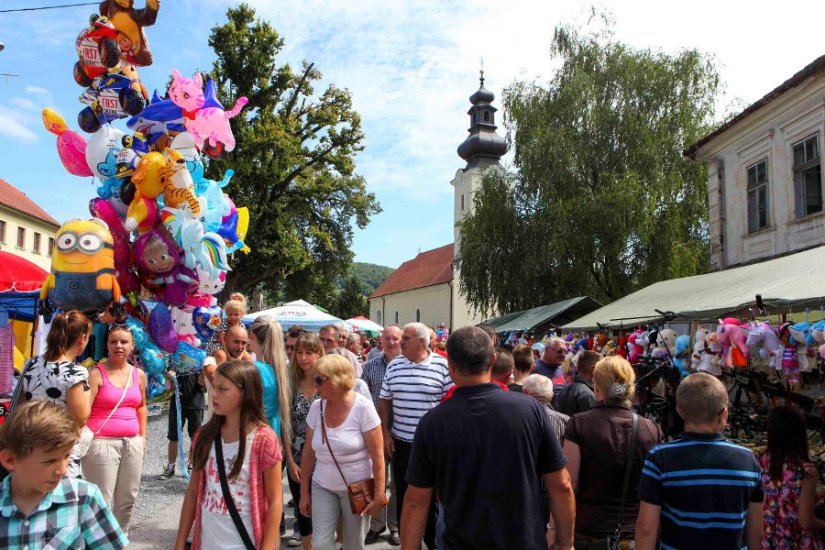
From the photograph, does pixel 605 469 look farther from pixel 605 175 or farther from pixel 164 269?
pixel 605 175

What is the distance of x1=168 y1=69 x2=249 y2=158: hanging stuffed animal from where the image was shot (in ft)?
26.5

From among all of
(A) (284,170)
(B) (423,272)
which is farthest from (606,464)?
(B) (423,272)

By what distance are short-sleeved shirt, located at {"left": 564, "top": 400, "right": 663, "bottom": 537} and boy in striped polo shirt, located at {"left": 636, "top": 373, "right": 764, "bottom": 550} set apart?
0.47 meters

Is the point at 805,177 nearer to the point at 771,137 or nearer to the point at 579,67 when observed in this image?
the point at 771,137

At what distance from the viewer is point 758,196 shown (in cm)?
1433

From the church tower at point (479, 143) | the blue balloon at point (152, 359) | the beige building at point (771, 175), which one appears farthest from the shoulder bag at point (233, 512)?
the church tower at point (479, 143)

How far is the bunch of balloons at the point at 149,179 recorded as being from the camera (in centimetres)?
792

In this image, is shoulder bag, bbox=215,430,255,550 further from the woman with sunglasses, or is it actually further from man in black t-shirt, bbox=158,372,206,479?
man in black t-shirt, bbox=158,372,206,479

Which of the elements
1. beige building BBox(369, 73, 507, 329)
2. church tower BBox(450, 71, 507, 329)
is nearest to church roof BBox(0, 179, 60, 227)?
beige building BBox(369, 73, 507, 329)

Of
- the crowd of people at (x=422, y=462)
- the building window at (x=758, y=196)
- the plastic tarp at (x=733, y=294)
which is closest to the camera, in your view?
the crowd of people at (x=422, y=462)

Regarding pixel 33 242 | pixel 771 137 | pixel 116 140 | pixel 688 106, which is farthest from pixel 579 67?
pixel 33 242

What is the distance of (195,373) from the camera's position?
794cm

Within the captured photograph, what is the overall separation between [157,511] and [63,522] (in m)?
4.43

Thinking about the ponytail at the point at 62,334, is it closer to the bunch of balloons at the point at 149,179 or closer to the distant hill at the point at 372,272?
the bunch of balloons at the point at 149,179
